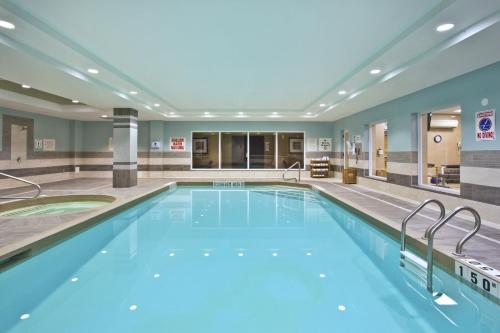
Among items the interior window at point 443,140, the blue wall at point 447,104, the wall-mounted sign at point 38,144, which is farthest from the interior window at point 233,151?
the interior window at point 443,140

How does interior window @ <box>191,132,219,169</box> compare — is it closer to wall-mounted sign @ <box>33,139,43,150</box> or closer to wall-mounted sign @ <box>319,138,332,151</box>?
wall-mounted sign @ <box>319,138,332,151</box>

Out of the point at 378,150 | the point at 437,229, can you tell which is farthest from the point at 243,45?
the point at 378,150

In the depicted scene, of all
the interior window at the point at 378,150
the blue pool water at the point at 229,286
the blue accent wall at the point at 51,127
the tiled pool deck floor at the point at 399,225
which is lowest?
the blue pool water at the point at 229,286

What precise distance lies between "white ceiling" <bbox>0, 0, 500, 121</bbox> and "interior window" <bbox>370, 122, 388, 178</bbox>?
9.13ft

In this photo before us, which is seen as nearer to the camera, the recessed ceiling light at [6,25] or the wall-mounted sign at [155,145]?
the recessed ceiling light at [6,25]

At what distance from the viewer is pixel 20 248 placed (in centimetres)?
363

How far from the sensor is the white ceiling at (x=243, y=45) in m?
3.30

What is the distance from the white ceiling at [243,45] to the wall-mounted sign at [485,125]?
84cm

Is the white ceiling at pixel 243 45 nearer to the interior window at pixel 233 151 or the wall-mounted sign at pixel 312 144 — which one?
the wall-mounted sign at pixel 312 144

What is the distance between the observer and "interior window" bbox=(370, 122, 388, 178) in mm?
9727

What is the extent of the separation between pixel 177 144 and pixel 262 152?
598cm

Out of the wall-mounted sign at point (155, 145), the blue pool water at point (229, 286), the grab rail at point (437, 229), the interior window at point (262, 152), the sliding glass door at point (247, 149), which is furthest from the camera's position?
the interior window at point (262, 152)

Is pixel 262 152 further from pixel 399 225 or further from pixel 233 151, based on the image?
pixel 399 225

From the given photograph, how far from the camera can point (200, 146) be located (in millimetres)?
14609
